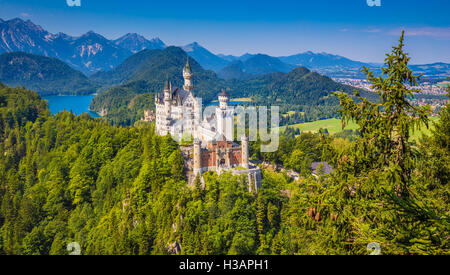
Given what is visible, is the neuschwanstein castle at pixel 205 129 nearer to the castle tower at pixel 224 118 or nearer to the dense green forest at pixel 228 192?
the castle tower at pixel 224 118

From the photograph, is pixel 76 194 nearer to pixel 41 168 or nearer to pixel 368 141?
pixel 41 168

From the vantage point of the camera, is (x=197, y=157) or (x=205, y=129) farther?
(x=205, y=129)

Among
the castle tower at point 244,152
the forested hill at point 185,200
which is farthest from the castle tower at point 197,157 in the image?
the castle tower at point 244,152

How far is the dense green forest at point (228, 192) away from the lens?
8.45 m

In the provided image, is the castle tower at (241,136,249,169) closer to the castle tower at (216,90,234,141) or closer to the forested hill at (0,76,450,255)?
the forested hill at (0,76,450,255)

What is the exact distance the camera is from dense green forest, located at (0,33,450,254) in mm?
8445

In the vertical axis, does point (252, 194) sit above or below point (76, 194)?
above

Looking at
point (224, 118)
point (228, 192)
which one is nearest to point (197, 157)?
point (228, 192)

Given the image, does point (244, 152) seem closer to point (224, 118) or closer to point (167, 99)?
point (224, 118)

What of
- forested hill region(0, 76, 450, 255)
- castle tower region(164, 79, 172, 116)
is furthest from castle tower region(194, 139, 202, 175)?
castle tower region(164, 79, 172, 116)

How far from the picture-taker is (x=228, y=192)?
35031mm
